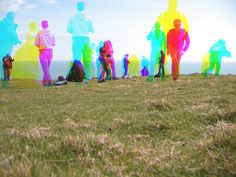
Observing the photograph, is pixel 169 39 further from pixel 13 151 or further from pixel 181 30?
pixel 13 151

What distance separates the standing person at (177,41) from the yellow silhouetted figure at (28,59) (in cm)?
Answer: 1149

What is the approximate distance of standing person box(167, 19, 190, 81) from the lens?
29.2m

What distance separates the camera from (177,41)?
1166 inches

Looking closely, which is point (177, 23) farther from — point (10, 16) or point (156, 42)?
point (10, 16)

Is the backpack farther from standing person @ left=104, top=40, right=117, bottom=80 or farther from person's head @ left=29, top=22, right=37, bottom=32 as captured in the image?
person's head @ left=29, top=22, right=37, bottom=32

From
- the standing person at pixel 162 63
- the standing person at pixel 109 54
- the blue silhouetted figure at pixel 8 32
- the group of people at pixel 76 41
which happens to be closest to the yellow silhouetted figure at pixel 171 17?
the group of people at pixel 76 41

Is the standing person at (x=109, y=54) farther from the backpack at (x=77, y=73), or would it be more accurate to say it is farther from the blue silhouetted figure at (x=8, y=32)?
the blue silhouetted figure at (x=8, y=32)

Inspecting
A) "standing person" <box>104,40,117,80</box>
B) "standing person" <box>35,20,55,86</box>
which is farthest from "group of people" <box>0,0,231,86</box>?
"standing person" <box>104,40,117,80</box>

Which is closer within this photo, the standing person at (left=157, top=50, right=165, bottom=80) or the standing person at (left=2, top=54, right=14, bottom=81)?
the standing person at (left=2, top=54, right=14, bottom=81)

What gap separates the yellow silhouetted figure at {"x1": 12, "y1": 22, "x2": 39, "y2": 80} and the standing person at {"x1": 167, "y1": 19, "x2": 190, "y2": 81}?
11.5 metres

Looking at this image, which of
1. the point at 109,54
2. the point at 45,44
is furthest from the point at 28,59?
Answer: the point at 109,54

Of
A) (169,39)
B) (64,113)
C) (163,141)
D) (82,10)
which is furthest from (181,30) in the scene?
(163,141)

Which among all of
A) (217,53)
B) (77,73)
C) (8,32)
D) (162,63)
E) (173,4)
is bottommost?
(77,73)

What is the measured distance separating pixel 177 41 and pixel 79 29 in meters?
8.44
